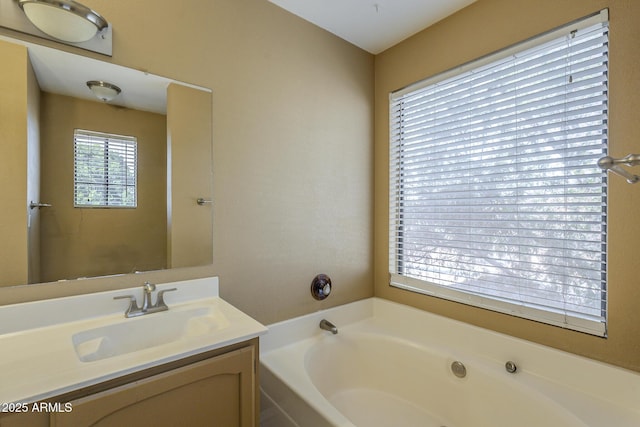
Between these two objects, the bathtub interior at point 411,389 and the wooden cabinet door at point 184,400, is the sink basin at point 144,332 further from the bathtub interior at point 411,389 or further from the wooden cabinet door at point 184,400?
the bathtub interior at point 411,389

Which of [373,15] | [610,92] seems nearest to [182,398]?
[610,92]

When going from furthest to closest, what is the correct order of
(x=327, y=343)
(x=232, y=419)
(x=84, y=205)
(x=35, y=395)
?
(x=327, y=343)
(x=84, y=205)
(x=232, y=419)
(x=35, y=395)

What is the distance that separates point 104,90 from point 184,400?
1291 mm

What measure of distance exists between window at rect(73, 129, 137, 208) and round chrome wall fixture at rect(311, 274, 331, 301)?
1.12 meters

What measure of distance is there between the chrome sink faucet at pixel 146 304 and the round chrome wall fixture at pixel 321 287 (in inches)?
34.9

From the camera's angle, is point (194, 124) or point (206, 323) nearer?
point (206, 323)

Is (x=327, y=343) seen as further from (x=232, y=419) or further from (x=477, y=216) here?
(x=477, y=216)

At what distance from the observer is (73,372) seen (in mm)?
811

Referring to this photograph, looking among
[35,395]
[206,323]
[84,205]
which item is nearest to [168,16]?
[84,205]

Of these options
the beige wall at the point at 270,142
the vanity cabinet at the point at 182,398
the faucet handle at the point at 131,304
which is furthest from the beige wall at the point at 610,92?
the faucet handle at the point at 131,304

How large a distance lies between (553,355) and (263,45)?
222 centimetres

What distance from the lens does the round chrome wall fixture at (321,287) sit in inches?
76.5

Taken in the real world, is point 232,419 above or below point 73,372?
below

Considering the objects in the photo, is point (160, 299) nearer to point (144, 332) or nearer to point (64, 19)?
point (144, 332)
